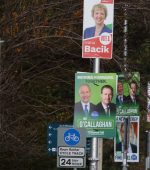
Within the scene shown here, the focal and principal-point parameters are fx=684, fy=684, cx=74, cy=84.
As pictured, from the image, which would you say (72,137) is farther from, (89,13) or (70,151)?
(89,13)

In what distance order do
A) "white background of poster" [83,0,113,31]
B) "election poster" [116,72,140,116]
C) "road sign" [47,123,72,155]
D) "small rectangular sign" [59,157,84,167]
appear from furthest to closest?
"road sign" [47,123,72,155], "election poster" [116,72,140,116], "white background of poster" [83,0,113,31], "small rectangular sign" [59,157,84,167]

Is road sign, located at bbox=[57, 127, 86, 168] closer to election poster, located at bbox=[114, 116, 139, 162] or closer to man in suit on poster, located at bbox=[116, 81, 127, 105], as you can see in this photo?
man in suit on poster, located at bbox=[116, 81, 127, 105]

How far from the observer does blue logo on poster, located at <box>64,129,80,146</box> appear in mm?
12539

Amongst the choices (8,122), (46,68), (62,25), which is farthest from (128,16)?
(8,122)

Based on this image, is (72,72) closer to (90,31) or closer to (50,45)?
(50,45)

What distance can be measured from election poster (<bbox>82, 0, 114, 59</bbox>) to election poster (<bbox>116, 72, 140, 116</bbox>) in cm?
99

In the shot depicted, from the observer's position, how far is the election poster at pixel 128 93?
45.9 ft

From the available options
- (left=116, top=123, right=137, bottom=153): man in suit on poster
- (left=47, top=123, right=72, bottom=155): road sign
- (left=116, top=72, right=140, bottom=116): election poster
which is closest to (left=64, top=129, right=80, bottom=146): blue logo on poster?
(left=116, top=72, right=140, bottom=116): election poster

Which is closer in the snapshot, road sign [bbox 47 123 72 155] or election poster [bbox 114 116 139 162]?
road sign [bbox 47 123 72 155]

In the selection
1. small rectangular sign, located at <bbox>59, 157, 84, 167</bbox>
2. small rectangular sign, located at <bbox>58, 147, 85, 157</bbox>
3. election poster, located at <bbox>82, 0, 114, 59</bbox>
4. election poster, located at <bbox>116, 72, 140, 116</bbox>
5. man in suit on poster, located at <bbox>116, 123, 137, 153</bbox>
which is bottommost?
small rectangular sign, located at <bbox>59, 157, 84, 167</bbox>

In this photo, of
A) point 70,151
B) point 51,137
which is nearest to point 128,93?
point 51,137

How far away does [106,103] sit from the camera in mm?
12781

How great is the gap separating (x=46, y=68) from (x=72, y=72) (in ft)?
2.19

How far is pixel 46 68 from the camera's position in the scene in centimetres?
1692
